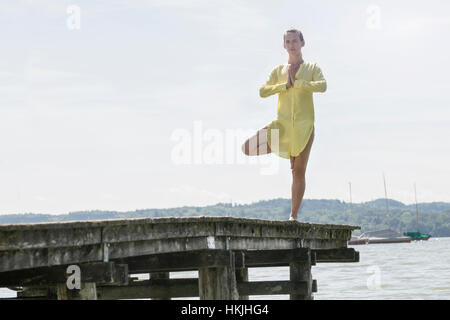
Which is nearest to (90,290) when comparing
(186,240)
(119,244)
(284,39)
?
(119,244)

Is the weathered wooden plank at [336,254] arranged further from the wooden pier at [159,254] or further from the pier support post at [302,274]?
the pier support post at [302,274]

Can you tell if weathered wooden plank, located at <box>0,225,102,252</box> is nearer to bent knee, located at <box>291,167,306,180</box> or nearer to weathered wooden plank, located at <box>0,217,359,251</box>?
weathered wooden plank, located at <box>0,217,359,251</box>

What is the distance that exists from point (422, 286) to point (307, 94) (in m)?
33.4

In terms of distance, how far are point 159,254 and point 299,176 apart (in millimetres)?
2219

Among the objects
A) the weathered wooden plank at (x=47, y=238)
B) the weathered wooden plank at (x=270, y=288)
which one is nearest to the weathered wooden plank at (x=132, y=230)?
the weathered wooden plank at (x=47, y=238)

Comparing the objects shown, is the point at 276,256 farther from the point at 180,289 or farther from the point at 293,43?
the point at 293,43

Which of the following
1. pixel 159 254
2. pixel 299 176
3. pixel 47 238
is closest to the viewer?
pixel 47 238

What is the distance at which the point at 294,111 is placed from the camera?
1272cm

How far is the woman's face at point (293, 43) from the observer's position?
1268cm

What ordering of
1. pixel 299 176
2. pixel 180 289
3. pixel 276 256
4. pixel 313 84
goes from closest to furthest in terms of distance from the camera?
pixel 313 84
pixel 299 176
pixel 276 256
pixel 180 289

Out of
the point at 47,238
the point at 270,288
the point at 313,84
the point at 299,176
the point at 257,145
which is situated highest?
the point at 313,84

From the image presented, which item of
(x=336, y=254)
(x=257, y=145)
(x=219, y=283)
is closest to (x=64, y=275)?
(x=219, y=283)

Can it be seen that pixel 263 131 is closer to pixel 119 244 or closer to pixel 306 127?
pixel 306 127

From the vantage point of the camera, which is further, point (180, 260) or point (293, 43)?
point (293, 43)
